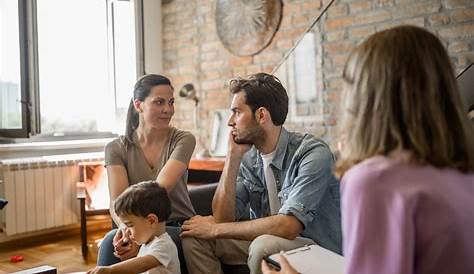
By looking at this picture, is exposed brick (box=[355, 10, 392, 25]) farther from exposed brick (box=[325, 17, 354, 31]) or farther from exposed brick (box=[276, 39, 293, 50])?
exposed brick (box=[276, 39, 293, 50])

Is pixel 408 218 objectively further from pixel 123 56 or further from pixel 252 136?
pixel 123 56

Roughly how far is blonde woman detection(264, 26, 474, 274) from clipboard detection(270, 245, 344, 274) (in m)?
0.52

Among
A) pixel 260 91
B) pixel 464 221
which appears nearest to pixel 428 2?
pixel 260 91

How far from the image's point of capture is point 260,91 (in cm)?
187

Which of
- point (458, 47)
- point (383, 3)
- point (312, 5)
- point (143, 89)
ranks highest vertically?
point (312, 5)

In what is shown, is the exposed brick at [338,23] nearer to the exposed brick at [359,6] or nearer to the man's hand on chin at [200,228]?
the exposed brick at [359,6]

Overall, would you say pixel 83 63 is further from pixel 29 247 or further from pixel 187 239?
pixel 187 239

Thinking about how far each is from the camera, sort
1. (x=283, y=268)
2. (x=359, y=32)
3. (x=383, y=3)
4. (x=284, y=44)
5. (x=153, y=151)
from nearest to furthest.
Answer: (x=283, y=268), (x=153, y=151), (x=383, y=3), (x=359, y=32), (x=284, y=44)

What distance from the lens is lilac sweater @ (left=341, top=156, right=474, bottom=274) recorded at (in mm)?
702

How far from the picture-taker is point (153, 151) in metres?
2.34

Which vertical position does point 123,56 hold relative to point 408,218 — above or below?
above

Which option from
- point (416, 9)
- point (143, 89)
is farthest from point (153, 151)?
point (416, 9)

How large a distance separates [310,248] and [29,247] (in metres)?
3.05

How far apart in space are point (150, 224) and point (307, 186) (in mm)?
568
